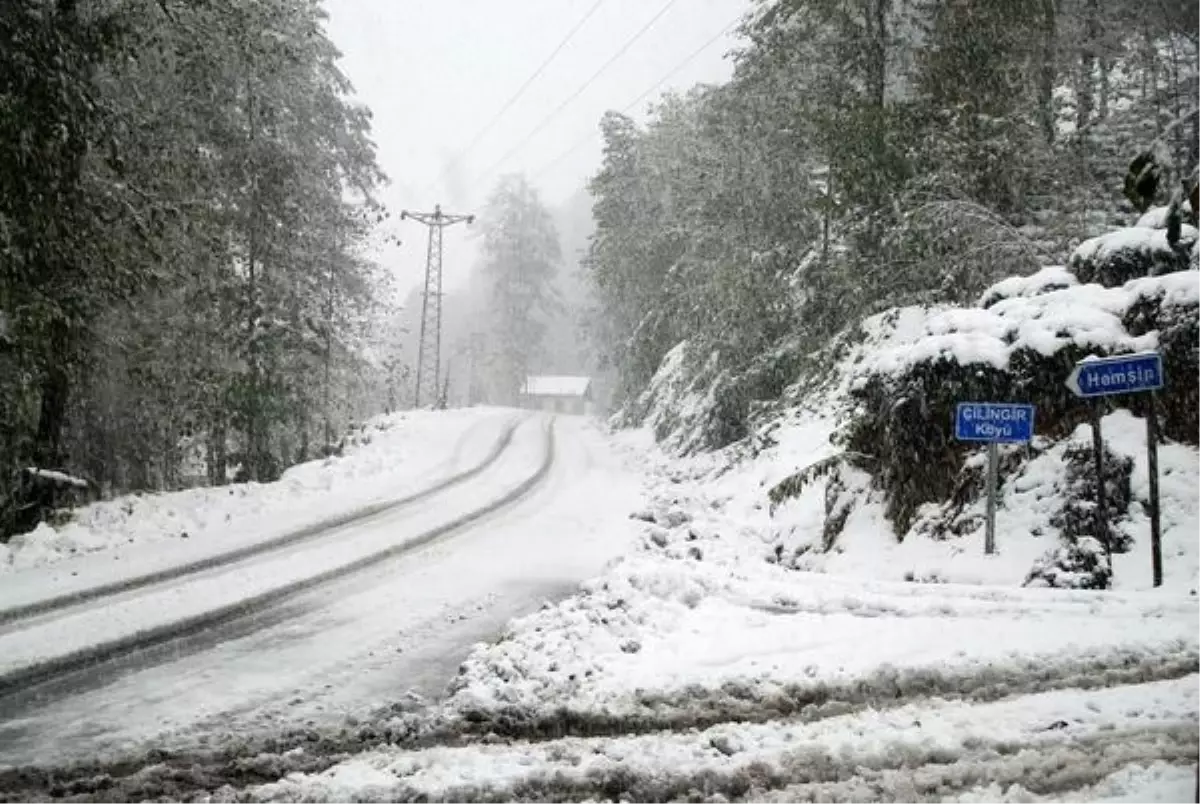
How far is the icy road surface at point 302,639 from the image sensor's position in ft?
16.2

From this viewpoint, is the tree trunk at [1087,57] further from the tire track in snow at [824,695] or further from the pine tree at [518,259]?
the pine tree at [518,259]

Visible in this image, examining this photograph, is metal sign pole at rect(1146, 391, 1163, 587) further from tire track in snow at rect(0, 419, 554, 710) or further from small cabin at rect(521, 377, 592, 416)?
small cabin at rect(521, 377, 592, 416)

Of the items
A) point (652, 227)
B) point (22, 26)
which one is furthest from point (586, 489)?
point (652, 227)

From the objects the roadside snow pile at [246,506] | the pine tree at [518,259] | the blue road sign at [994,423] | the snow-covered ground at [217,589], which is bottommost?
the snow-covered ground at [217,589]

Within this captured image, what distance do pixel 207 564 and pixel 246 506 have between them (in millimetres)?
4072

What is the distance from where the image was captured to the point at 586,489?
16125mm

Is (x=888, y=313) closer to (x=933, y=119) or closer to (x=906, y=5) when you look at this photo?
(x=933, y=119)

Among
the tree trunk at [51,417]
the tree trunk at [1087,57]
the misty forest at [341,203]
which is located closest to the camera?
the misty forest at [341,203]

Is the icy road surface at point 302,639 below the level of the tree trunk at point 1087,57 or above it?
below

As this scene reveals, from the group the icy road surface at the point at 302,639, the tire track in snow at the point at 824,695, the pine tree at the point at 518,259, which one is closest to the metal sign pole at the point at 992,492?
the tire track in snow at the point at 824,695

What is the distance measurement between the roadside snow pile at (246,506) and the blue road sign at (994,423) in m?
8.98

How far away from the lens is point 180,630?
22.1 ft

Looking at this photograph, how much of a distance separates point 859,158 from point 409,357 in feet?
299

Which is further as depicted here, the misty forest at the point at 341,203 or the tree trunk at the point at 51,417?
the tree trunk at the point at 51,417
